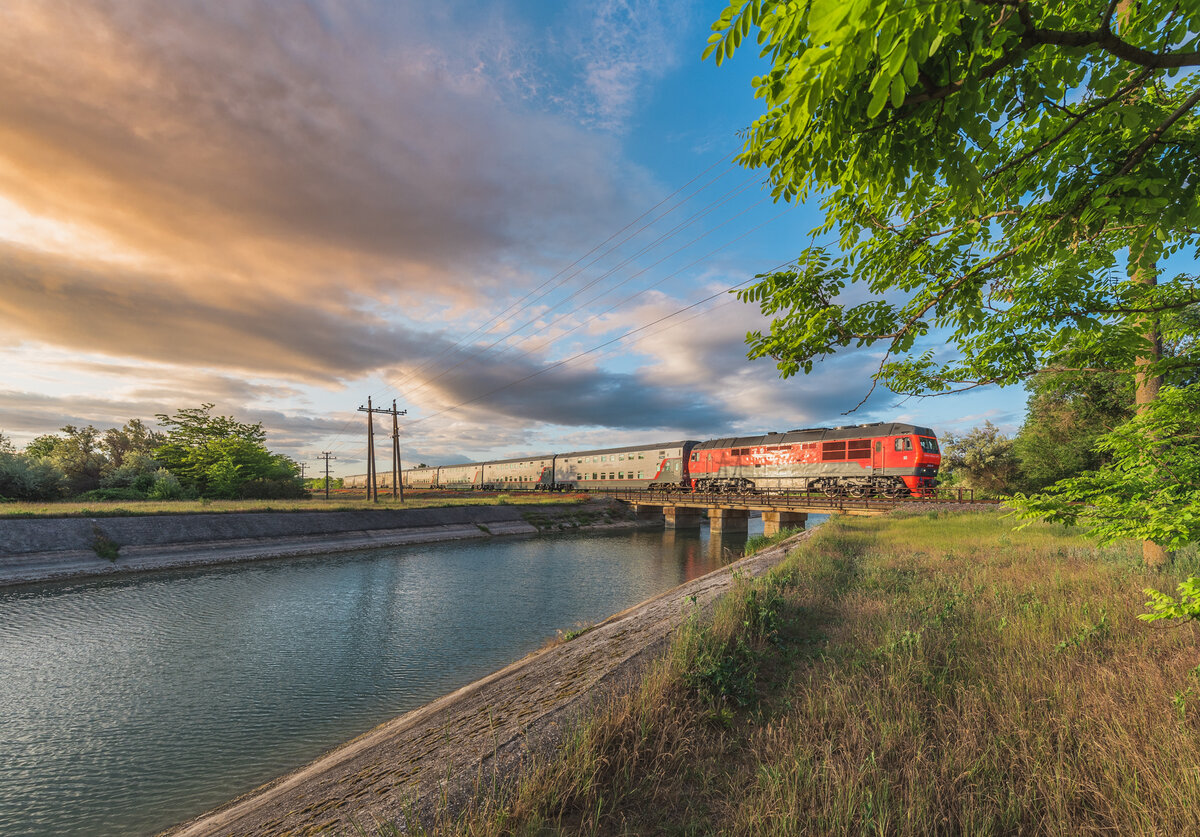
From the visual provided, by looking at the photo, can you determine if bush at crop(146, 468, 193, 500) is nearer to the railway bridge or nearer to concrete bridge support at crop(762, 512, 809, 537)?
the railway bridge

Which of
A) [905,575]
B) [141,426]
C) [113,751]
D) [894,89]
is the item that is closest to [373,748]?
[113,751]

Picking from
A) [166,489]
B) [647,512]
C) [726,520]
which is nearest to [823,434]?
[726,520]

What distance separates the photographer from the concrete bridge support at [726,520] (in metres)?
37.8

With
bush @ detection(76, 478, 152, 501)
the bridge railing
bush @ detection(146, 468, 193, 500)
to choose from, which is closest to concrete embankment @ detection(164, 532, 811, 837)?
the bridge railing

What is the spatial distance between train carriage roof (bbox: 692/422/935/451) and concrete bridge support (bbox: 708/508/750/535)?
5.93 m

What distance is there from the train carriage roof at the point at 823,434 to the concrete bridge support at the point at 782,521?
555 centimetres

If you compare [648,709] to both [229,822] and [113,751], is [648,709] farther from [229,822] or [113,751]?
[113,751]

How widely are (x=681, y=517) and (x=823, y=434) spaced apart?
15106 millimetres

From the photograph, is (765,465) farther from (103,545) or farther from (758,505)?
(103,545)

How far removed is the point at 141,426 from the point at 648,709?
7606cm

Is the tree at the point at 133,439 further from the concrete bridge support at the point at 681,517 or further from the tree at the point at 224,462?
the concrete bridge support at the point at 681,517

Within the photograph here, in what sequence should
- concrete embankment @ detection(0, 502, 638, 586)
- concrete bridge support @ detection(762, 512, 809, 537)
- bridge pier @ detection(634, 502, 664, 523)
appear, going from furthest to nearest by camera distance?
bridge pier @ detection(634, 502, 664, 523), concrete bridge support @ detection(762, 512, 809, 537), concrete embankment @ detection(0, 502, 638, 586)

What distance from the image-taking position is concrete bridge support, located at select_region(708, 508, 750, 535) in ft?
124

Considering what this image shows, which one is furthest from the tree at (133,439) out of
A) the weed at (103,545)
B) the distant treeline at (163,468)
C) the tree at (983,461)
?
the tree at (983,461)
